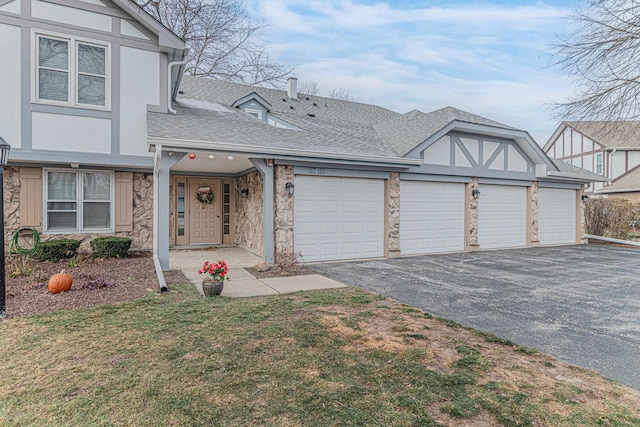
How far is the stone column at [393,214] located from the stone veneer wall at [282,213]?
3042 millimetres

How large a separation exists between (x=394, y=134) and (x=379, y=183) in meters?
2.97

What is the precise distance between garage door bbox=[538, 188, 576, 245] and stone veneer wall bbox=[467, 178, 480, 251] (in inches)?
137

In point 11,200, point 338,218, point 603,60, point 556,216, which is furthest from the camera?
point 556,216

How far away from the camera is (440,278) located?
25.1 ft

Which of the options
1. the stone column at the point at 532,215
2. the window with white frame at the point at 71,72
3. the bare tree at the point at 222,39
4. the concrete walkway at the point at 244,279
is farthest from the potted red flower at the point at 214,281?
the bare tree at the point at 222,39

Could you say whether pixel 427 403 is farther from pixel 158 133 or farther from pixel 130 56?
pixel 130 56

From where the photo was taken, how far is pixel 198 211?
12.1 m

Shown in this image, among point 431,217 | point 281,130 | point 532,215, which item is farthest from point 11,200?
point 532,215

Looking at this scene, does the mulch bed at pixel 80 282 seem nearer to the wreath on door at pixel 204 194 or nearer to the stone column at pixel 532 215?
the wreath on door at pixel 204 194

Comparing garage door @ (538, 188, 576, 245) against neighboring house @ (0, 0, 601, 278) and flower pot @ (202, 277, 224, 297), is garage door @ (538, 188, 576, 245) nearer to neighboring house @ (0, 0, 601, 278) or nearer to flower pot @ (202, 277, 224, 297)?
neighboring house @ (0, 0, 601, 278)

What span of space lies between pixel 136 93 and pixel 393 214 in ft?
24.8

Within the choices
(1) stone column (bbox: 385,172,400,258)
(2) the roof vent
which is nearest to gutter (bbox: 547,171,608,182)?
(1) stone column (bbox: 385,172,400,258)

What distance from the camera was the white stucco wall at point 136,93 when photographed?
361 inches

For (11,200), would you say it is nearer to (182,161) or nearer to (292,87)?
(182,161)
